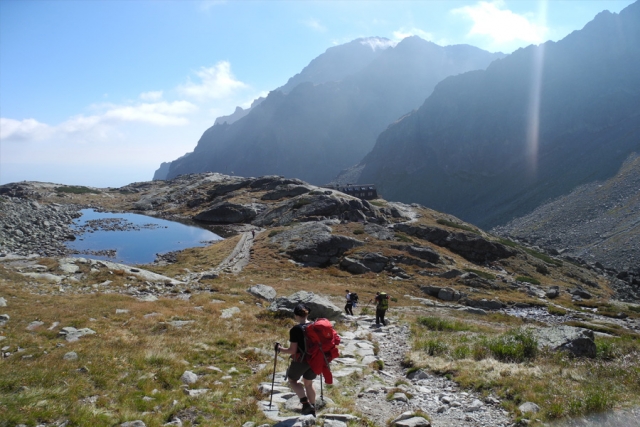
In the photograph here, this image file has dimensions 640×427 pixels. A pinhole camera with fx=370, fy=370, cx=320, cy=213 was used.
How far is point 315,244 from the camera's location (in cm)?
5984

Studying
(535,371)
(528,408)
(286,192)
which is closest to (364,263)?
(535,371)

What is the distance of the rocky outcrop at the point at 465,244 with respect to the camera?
7462 centimetres

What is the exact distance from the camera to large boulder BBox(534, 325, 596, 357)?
14398 millimetres

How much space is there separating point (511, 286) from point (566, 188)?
445 feet

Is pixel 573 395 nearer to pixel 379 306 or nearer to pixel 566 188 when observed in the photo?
pixel 379 306

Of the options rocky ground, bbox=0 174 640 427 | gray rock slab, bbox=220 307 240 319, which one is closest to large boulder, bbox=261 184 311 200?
rocky ground, bbox=0 174 640 427

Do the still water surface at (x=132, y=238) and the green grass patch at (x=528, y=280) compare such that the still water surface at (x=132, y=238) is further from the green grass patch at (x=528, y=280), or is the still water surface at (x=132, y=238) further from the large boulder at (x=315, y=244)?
the green grass patch at (x=528, y=280)

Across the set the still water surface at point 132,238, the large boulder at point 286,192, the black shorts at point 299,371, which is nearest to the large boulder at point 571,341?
the black shorts at point 299,371

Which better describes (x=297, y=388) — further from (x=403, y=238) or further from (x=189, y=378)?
(x=403, y=238)

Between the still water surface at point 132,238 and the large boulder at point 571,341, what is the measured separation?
54.4 meters

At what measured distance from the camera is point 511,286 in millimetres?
55250

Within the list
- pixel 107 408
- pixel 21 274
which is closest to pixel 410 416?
pixel 107 408

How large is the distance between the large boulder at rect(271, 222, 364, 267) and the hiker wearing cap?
46822 millimetres

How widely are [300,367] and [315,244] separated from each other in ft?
167
